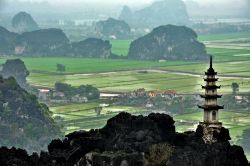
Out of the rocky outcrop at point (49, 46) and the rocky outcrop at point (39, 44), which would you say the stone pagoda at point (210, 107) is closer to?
the rocky outcrop at point (49, 46)

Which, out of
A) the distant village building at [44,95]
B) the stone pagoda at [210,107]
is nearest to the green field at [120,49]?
the distant village building at [44,95]

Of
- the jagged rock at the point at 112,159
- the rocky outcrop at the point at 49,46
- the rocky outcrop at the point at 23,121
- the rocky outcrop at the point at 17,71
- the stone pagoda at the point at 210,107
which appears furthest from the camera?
the rocky outcrop at the point at 49,46

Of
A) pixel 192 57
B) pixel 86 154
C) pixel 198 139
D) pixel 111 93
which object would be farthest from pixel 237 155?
pixel 192 57

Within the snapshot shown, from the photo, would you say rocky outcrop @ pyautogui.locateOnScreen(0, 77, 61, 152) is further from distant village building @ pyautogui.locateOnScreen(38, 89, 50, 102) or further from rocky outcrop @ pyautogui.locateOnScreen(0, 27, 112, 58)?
rocky outcrop @ pyautogui.locateOnScreen(0, 27, 112, 58)

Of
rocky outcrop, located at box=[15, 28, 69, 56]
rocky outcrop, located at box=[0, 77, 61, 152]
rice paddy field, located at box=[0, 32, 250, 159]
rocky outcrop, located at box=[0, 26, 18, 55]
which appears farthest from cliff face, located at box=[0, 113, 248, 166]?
rocky outcrop, located at box=[0, 26, 18, 55]

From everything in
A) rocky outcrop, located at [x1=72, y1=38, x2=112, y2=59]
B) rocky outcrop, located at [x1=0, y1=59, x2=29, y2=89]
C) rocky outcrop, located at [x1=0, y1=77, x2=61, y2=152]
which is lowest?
rocky outcrop, located at [x1=0, y1=77, x2=61, y2=152]

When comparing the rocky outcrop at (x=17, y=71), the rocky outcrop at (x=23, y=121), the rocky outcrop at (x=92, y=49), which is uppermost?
the rocky outcrop at (x=92, y=49)
